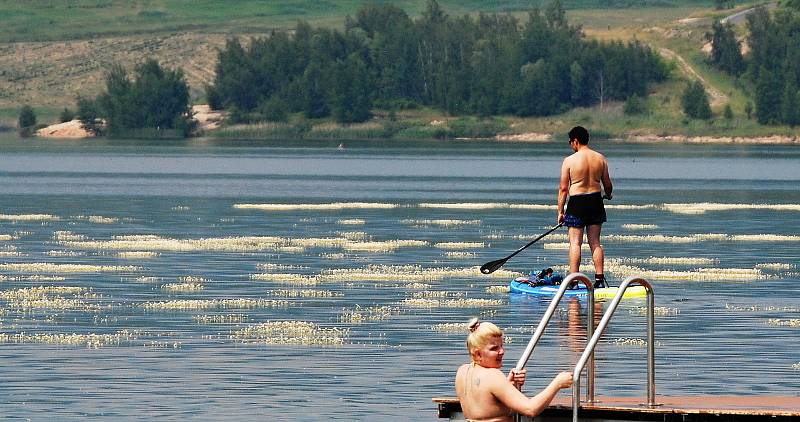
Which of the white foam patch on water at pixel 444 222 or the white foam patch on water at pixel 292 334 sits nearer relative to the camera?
the white foam patch on water at pixel 292 334

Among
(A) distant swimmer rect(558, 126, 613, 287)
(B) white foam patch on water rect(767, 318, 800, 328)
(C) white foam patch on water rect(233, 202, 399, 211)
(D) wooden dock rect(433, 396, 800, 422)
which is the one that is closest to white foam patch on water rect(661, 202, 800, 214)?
(C) white foam patch on water rect(233, 202, 399, 211)

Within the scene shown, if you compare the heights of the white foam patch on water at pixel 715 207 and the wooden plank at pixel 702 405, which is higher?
the wooden plank at pixel 702 405

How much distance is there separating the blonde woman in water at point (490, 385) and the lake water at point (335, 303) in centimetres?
493

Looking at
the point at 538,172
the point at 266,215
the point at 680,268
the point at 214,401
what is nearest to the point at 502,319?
the point at 214,401

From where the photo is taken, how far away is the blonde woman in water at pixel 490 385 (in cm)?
1389

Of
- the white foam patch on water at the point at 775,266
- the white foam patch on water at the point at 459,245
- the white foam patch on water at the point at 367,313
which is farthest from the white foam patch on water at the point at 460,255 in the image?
the white foam patch on water at the point at 367,313

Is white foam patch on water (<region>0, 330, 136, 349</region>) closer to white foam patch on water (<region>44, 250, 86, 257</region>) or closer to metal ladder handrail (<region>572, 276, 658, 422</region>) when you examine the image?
metal ladder handrail (<region>572, 276, 658, 422</region>)

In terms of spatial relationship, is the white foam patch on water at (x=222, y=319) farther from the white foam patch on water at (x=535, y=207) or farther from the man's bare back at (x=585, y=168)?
the white foam patch on water at (x=535, y=207)

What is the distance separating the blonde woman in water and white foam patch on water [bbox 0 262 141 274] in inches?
837

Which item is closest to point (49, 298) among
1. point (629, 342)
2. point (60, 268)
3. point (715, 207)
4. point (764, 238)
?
point (60, 268)

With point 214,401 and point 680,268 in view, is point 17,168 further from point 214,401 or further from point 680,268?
point 214,401

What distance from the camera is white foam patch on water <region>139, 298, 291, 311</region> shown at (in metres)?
28.9

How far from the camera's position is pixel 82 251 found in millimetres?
40406

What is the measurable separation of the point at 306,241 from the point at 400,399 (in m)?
23.7
